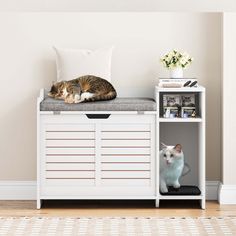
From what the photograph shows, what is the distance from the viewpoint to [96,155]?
3.02 m

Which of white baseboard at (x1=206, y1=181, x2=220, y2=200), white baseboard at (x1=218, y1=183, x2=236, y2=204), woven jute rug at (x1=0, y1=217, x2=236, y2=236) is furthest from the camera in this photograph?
white baseboard at (x1=206, y1=181, x2=220, y2=200)

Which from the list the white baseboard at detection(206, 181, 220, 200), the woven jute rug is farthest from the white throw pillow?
the white baseboard at detection(206, 181, 220, 200)

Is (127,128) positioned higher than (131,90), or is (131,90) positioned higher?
(131,90)

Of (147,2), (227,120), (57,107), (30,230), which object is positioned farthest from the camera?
(227,120)

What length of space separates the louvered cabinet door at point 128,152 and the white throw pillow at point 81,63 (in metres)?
0.34

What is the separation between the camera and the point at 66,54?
3139 millimetres

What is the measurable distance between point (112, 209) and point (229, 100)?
3.12 ft

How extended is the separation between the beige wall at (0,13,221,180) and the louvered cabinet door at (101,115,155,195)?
349 mm

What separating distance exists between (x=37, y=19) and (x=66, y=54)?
12.6 inches

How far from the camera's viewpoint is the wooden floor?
9.77 feet

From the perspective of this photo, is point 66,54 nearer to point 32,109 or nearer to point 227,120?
point 32,109

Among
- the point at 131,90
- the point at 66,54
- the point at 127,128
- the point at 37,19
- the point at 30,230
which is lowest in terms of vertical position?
the point at 30,230

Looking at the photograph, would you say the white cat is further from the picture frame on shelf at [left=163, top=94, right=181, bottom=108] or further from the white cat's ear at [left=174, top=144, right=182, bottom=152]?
the picture frame on shelf at [left=163, top=94, right=181, bottom=108]

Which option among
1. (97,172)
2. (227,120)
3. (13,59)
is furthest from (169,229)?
(13,59)
